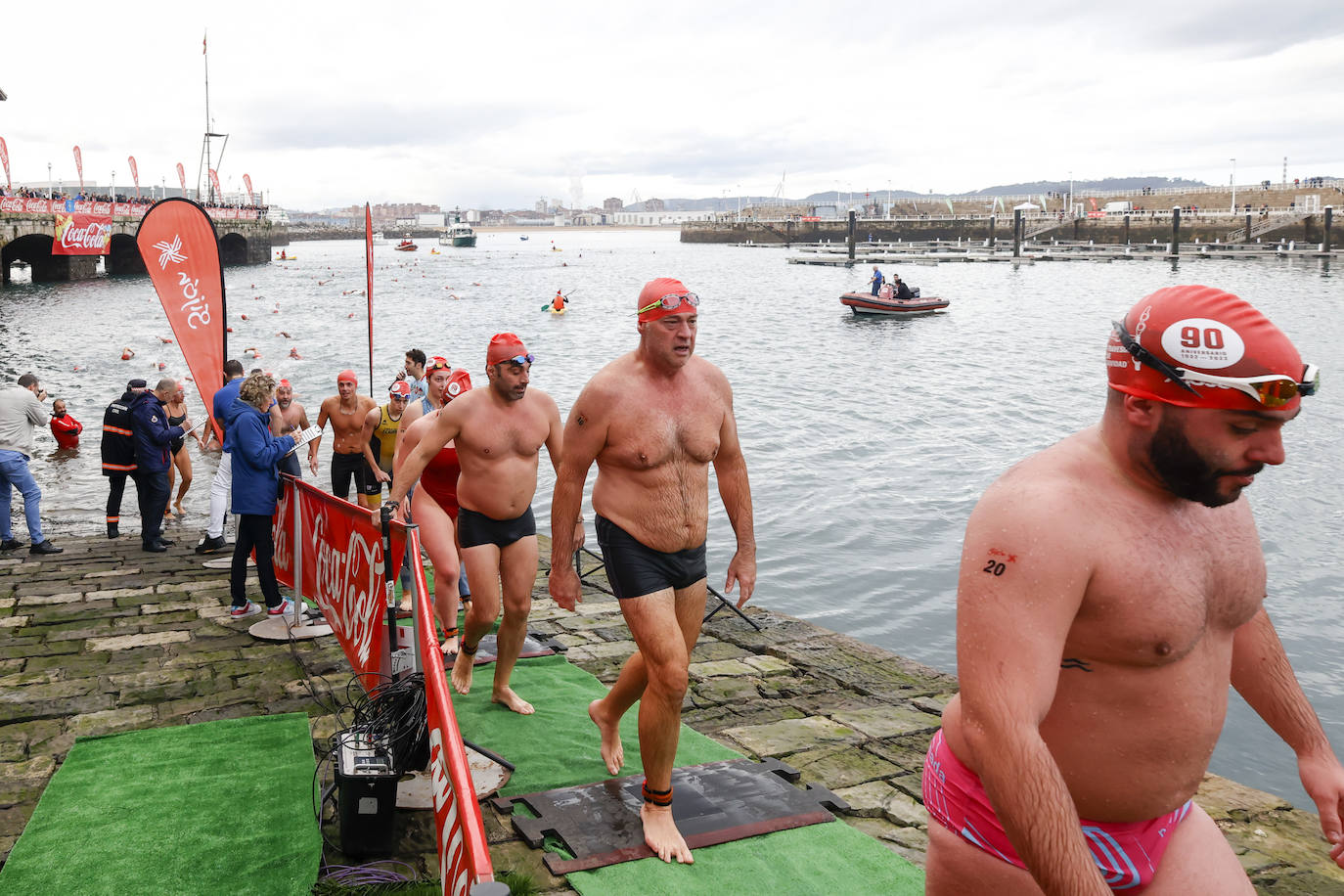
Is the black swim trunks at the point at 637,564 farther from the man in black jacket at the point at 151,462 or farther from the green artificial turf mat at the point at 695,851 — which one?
the man in black jacket at the point at 151,462

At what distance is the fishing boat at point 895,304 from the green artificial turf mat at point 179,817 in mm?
42225

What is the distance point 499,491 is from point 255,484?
267cm

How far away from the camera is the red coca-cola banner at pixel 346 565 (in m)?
5.52

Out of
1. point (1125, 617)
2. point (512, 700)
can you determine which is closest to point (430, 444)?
point (512, 700)

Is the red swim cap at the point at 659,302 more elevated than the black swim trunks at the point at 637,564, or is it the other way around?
the red swim cap at the point at 659,302

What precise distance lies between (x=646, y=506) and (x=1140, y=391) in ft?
9.12

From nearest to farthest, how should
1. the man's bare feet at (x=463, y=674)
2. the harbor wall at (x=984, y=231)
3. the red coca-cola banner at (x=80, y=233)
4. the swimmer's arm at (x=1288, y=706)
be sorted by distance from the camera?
1. the swimmer's arm at (x=1288, y=706)
2. the man's bare feet at (x=463, y=674)
3. the red coca-cola banner at (x=80, y=233)
4. the harbor wall at (x=984, y=231)

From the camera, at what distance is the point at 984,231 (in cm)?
11706

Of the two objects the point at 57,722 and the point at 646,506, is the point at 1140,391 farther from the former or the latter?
the point at 57,722

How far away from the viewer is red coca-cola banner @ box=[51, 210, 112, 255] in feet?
169

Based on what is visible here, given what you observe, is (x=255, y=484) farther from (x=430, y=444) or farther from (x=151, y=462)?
(x=151, y=462)

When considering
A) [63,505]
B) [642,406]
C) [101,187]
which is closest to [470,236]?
[101,187]

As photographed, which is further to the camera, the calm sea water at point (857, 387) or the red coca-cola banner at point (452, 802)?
the calm sea water at point (857, 387)

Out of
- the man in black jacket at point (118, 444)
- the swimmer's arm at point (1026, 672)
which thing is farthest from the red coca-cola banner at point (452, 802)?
the man in black jacket at point (118, 444)
